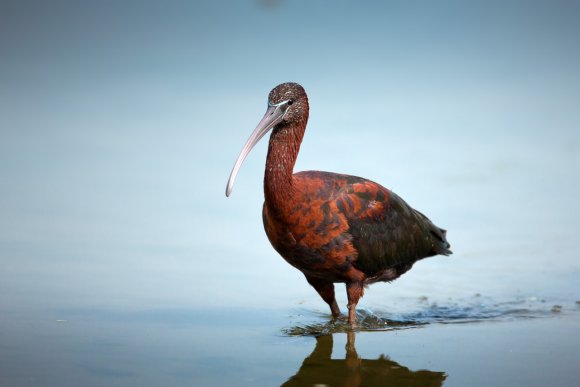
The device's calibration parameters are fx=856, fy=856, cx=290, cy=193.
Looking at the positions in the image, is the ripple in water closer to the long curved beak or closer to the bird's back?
the bird's back

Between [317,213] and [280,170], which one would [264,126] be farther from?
[317,213]

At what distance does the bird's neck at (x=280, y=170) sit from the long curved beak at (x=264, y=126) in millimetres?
140

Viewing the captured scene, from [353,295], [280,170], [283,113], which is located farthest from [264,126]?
[353,295]

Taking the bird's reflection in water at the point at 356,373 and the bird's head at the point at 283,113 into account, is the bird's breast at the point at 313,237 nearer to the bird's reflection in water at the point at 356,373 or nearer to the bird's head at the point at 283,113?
the bird's head at the point at 283,113

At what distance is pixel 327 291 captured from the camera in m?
8.29

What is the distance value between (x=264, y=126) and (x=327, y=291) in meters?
1.86

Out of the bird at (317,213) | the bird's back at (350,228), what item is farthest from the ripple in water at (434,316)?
the bird's back at (350,228)

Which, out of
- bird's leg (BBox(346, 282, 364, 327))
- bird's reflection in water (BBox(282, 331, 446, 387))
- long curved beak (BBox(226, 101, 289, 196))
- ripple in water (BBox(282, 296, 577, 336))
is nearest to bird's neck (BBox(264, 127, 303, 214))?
long curved beak (BBox(226, 101, 289, 196))

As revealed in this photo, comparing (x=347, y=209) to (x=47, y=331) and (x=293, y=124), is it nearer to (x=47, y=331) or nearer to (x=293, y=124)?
(x=293, y=124)

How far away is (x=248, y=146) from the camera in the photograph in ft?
24.2

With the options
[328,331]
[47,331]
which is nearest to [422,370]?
[328,331]

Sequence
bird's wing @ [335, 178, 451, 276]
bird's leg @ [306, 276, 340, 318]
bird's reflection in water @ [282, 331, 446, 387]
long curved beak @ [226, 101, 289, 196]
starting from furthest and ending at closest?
1. bird's leg @ [306, 276, 340, 318]
2. bird's wing @ [335, 178, 451, 276]
3. long curved beak @ [226, 101, 289, 196]
4. bird's reflection in water @ [282, 331, 446, 387]

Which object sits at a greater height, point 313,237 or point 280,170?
point 280,170

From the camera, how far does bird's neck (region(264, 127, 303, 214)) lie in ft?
24.2
